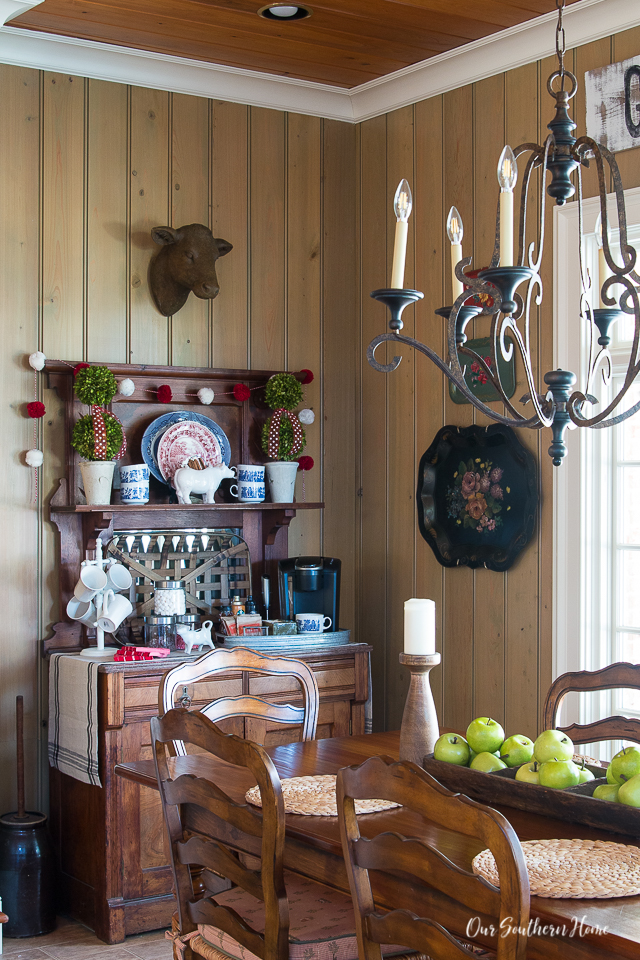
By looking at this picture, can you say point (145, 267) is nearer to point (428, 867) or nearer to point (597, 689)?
point (597, 689)

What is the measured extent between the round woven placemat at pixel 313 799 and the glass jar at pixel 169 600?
1.55 m

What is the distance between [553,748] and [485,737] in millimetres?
170

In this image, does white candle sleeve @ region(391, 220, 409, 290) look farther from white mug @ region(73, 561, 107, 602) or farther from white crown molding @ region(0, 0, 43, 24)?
white mug @ region(73, 561, 107, 602)

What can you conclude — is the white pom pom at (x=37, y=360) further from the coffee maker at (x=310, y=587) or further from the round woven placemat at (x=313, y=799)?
the round woven placemat at (x=313, y=799)

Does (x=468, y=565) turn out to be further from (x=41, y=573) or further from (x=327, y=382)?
(x=41, y=573)

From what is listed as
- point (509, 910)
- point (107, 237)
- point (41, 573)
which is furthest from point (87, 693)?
point (509, 910)

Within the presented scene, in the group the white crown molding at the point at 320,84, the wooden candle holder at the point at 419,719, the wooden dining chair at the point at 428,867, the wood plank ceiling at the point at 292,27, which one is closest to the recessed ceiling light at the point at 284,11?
the wood plank ceiling at the point at 292,27

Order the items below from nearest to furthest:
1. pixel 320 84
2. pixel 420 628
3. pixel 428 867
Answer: pixel 428 867, pixel 420 628, pixel 320 84

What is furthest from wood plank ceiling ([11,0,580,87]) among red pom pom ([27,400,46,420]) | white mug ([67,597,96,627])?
white mug ([67,597,96,627])

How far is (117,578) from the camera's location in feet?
12.1

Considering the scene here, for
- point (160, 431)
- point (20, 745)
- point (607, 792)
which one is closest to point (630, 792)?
point (607, 792)

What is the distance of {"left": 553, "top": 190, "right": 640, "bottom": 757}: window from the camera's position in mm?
3344

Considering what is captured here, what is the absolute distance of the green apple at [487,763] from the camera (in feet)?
6.64

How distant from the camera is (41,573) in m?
3.70
